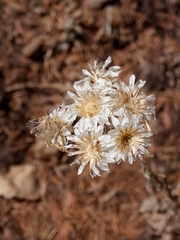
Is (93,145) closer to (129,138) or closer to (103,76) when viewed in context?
(129,138)

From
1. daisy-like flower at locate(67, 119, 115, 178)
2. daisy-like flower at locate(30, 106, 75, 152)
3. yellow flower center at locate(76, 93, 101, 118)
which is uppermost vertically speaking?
yellow flower center at locate(76, 93, 101, 118)

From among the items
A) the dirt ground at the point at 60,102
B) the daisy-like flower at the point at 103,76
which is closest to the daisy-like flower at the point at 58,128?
the daisy-like flower at the point at 103,76

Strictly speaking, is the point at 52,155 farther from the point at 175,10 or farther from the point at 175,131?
the point at 175,10

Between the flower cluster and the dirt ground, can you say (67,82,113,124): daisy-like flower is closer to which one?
the flower cluster

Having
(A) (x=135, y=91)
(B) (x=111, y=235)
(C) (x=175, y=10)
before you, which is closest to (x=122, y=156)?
(A) (x=135, y=91)

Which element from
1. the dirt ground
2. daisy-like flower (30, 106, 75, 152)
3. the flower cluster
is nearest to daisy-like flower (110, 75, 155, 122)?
the flower cluster

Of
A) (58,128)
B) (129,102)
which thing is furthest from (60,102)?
(129,102)

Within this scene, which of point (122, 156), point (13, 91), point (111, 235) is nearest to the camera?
point (122, 156)
